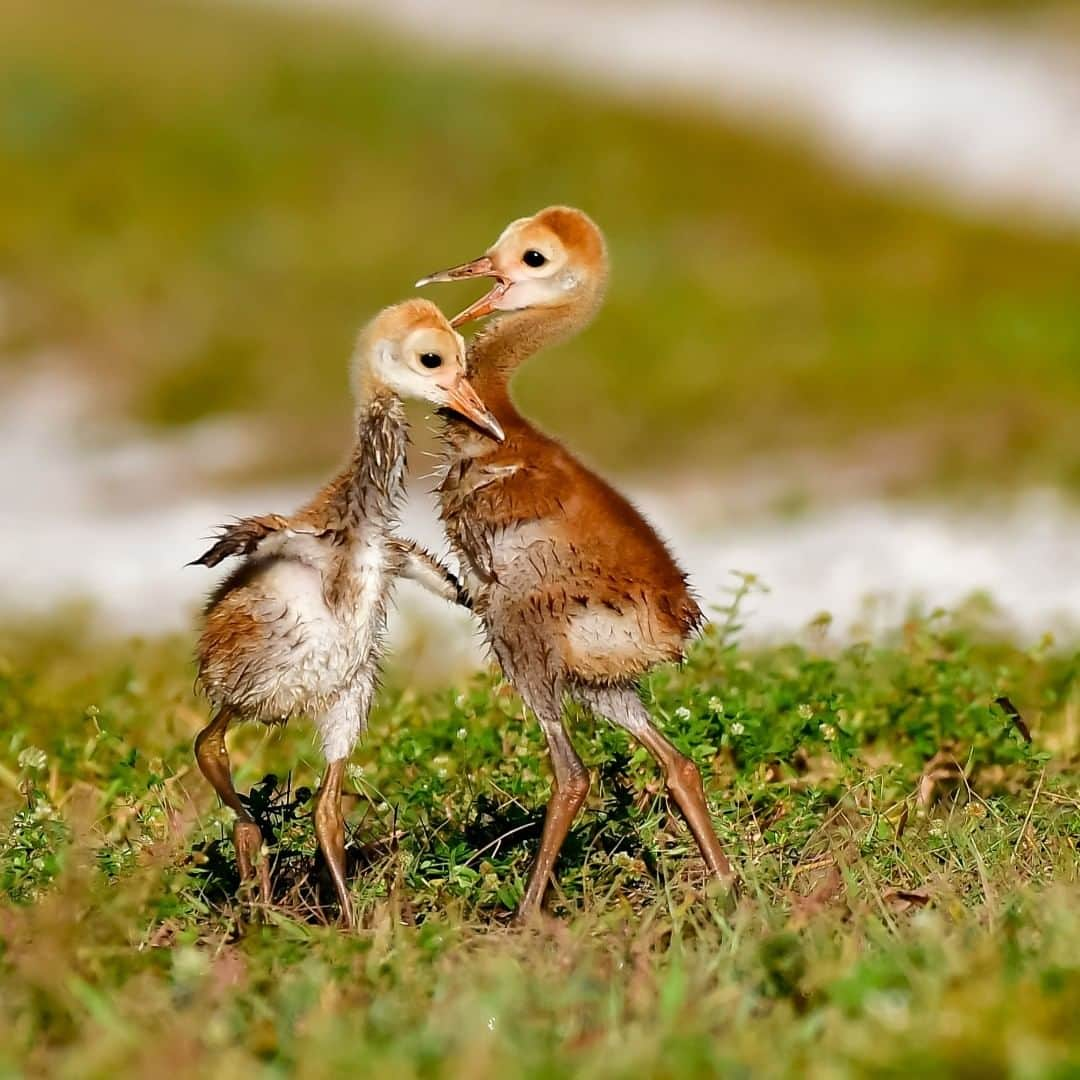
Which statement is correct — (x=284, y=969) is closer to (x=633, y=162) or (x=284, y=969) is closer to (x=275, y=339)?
(x=275, y=339)

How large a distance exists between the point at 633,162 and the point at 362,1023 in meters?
14.8

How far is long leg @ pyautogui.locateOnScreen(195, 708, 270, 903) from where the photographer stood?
4734 millimetres

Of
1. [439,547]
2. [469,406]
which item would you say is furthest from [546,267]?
[439,547]

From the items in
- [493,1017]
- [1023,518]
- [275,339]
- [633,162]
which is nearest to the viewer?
[493,1017]

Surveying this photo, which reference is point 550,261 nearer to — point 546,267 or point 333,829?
point 546,267

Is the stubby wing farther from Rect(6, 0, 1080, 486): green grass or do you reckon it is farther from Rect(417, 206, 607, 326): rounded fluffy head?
Rect(6, 0, 1080, 486): green grass

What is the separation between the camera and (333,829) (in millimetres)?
4730

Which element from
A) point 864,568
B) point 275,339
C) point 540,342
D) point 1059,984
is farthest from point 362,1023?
point 275,339

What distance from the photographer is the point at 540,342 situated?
562 cm

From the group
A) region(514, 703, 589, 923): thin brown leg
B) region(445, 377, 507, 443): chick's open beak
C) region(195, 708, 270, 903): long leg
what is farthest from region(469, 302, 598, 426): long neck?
region(195, 708, 270, 903): long leg

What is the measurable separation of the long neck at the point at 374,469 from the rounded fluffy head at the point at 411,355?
0.03 meters

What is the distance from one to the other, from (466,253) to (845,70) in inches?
313

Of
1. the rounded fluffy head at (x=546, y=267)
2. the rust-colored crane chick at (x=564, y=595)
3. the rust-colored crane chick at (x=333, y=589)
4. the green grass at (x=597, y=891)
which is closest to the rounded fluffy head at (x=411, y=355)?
the rust-colored crane chick at (x=333, y=589)

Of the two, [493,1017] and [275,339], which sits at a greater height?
[275,339]
